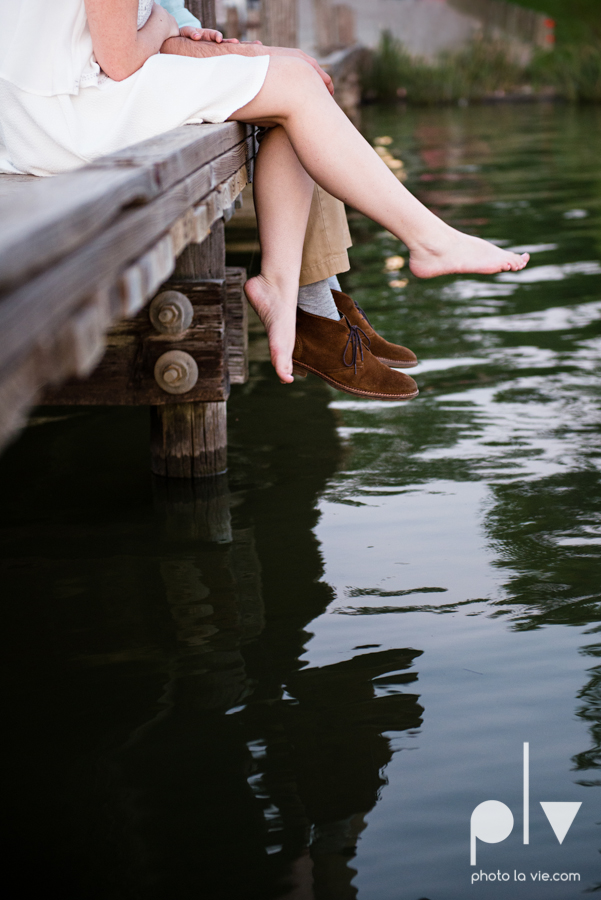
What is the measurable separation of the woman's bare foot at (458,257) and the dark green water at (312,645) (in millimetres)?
668

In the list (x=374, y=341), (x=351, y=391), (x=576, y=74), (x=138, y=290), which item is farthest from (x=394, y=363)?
(x=576, y=74)

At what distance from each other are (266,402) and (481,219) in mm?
3453

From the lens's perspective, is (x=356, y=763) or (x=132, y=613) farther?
(x=132, y=613)

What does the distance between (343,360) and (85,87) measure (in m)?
0.91

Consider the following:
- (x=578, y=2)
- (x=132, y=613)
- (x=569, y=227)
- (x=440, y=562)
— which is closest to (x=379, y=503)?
(x=440, y=562)

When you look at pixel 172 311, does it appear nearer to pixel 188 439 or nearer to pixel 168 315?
pixel 168 315

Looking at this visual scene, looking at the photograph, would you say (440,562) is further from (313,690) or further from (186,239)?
(186,239)

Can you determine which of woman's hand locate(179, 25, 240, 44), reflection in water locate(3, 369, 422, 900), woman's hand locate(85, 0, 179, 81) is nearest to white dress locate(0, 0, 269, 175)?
woman's hand locate(85, 0, 179, 81)

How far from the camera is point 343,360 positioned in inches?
105

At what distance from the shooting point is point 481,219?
6691 mm

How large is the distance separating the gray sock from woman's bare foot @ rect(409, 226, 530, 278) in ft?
0.97

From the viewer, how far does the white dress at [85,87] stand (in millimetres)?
2234

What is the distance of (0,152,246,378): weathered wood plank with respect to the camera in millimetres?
925

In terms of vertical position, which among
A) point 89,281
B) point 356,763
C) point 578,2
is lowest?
point 356,763
